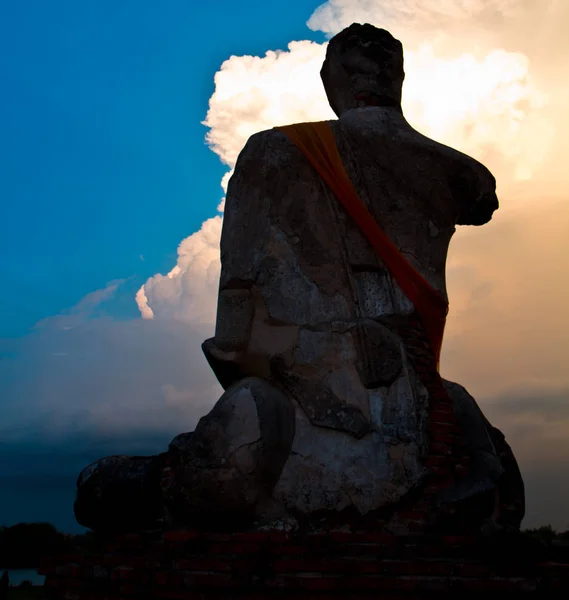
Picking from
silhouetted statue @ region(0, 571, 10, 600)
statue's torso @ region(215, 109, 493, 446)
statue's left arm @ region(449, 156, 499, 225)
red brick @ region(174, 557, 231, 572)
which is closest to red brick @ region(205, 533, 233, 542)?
red brick @ region(174, 557, 231, 572)

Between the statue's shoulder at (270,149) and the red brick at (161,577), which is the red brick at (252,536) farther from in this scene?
the statue's shoulder at (270,149)

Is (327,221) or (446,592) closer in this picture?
(446,592)

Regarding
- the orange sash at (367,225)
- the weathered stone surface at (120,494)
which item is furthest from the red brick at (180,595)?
the orange sash at (367,225)

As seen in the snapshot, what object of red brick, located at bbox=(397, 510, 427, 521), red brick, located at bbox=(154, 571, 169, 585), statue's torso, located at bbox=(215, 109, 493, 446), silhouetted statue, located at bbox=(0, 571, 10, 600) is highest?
Answer: statue's torso, located at bbox=(215, 109, 493, 446)

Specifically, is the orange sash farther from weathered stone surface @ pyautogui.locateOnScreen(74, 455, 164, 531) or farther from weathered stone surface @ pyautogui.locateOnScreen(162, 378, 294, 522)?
weathered stone surface @ pyautogui.locateOnScreen(74, 455, 164, 531)

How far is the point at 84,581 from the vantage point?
4250 mm

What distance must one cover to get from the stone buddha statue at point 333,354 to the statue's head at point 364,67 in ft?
0.04

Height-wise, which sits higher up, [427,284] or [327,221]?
[327,221]

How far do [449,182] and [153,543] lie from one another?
2.90 metres

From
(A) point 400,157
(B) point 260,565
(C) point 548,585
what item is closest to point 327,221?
(A) point 400,157

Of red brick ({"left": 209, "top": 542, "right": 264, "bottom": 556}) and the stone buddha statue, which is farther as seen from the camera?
the stone buddha statue

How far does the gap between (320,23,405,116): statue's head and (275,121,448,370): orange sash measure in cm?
44

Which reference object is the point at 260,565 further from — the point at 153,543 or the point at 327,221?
the point at 327,221

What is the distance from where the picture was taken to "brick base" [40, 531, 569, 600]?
347 cm
